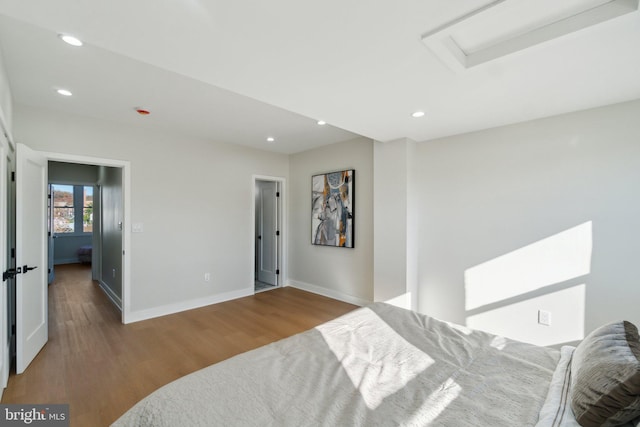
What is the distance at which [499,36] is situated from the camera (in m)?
1.63

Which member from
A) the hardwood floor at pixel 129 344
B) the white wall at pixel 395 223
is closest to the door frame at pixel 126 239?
the hardwood floor at pixel 129 344

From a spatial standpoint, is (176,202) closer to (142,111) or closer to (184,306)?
(142,111)

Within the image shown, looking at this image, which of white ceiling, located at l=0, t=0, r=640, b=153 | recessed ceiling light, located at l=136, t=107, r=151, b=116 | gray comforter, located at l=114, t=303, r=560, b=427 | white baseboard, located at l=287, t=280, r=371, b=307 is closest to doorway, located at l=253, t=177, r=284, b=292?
white baseboard, located at l=287, t=280, r=371, b=307

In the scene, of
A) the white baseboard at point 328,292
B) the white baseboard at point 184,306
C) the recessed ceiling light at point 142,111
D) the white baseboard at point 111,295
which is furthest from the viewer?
the white baseboard at point 328,292

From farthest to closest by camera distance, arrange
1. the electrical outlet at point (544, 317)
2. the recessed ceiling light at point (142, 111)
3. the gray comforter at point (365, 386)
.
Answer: the recessed ceiling light at point (142, 111) < the electrical outlet at point (544, 317) < the gray comforter at point (365, 386)

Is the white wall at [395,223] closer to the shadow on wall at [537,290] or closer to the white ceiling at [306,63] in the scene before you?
the white ceiling at [306,63]

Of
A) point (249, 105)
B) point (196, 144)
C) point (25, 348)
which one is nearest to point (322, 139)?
point (249, 105)

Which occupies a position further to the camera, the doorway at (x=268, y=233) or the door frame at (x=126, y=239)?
the doorway at (x=268, y=233)

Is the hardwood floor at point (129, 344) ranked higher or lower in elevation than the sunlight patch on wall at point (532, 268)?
lower

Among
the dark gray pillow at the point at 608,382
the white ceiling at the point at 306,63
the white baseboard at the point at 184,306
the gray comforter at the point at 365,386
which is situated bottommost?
the white baseboard at the point at 184,306

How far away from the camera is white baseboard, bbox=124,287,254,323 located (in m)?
3.63

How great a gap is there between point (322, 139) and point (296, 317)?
260 centimetres

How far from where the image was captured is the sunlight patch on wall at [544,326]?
101 inches

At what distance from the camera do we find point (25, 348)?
8.16 ft
